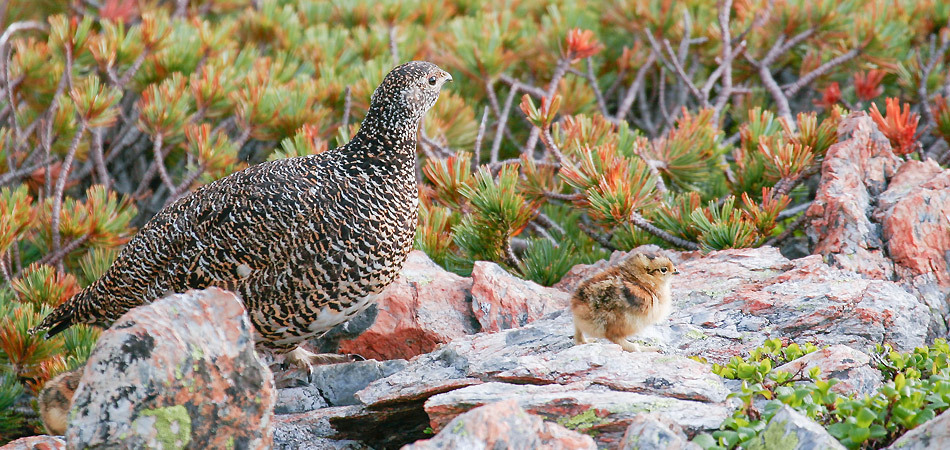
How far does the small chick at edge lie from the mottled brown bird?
0.93 m

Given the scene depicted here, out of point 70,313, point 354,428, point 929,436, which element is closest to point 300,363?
point 354,428

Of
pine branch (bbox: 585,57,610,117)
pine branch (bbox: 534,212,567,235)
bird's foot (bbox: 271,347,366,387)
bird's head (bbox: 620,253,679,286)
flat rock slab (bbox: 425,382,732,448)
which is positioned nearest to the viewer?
flat rock slab (bbox: 425,382,732,448)

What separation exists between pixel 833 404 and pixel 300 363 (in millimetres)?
2543

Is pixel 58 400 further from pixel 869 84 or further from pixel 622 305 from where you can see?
pixel 869 84

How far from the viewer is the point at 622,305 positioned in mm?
3748

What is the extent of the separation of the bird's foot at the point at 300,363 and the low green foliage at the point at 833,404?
201 cm

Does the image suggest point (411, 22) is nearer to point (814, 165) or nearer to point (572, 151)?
point (572, 151)

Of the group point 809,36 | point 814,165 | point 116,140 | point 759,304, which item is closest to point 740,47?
point 809,36

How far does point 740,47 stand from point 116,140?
4865mm

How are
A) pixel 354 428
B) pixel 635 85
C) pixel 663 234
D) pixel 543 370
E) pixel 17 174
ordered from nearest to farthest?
pixel 543 370
pixel 354 428
pixel 663 234
pixel 17 174
pixel 635 85

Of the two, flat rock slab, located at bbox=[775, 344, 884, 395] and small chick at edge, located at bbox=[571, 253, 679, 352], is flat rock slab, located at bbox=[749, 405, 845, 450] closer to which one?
flat rock slab, located at bbox=[775, 344, 884, 395]

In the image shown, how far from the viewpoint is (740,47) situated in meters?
6.59

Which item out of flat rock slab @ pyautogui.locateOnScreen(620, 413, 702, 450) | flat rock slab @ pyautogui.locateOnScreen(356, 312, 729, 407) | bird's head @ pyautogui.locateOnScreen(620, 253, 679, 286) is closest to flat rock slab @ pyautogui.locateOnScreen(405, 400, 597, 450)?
flat rock slab @ pyautogui.locateOnScreen(620, 413, 702, 450)

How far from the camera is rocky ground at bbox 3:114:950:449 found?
2730 mm
